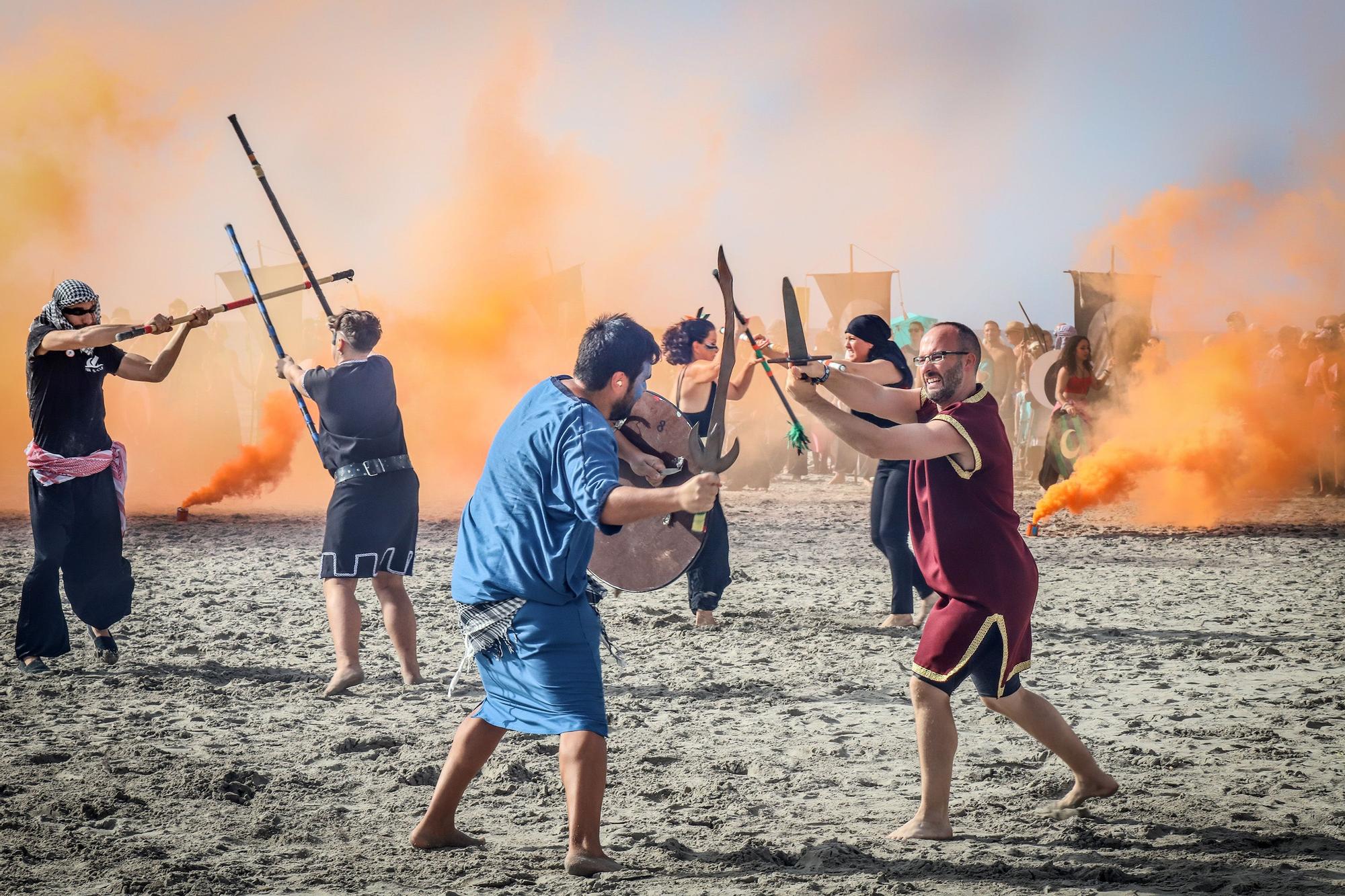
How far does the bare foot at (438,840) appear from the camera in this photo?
12.3ft

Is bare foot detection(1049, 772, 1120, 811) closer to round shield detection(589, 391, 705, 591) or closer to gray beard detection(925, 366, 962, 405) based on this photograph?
gray beard detection(925, 366, 962, 405)

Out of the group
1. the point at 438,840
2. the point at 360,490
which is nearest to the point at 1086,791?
the point at 438,840

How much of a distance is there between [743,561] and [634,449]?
457 centimetres

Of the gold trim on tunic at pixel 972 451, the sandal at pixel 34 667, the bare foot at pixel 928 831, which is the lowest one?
the bare foot at pixel 928 831

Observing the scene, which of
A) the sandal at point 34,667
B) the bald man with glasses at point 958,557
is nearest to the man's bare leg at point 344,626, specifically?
the sandal at point 34,667

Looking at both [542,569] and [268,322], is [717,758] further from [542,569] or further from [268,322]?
[268,322]

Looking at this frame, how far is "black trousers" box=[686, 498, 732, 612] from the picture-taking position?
728 cm

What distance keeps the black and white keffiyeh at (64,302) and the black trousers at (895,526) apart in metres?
4.39

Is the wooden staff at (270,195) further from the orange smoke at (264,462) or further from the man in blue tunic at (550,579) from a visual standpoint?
the orange smoke at (264,462)

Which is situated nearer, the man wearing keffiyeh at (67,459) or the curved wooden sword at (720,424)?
the curved wooden sword at (720,424)

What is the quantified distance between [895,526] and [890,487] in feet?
0.77

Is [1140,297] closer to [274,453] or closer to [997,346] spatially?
[997,346]

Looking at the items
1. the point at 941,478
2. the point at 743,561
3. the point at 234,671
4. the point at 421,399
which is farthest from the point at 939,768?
the point at 421,399

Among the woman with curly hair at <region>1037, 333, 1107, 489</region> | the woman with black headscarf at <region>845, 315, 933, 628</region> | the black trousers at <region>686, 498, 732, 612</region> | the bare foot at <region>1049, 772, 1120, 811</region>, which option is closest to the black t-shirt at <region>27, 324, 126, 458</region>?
the black trousers at <region>686, 498, 732, 612</region>
